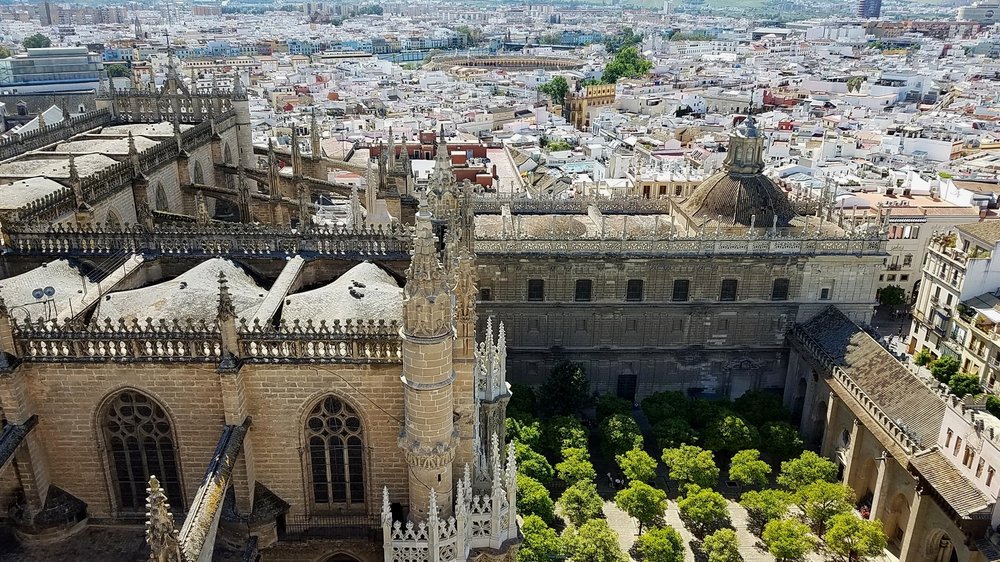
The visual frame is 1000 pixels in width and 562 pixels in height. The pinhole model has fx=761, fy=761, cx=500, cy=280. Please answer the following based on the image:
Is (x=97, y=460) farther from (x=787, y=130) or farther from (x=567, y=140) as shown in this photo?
(x=787, y=130)

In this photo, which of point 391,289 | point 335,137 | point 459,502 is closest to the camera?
point 459,502

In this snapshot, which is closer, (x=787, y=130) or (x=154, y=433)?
(x=154, y=433)

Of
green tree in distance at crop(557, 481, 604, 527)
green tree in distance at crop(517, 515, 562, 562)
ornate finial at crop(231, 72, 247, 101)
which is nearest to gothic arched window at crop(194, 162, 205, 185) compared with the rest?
ornate finial at crop(231, 72, 247, 101)

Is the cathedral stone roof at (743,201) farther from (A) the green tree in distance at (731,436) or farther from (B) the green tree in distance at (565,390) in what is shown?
(A) the green tree in distance at (731,436)

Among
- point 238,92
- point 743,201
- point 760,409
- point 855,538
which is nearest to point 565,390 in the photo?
point 760,409

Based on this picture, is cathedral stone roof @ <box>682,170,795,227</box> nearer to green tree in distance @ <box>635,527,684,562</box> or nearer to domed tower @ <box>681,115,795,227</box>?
domed tower @ <box>681,115,795,227</box>

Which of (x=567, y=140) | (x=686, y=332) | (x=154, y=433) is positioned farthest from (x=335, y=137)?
(x=154, y=433)

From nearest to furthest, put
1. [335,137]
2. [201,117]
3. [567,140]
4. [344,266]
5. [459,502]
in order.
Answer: [459,502]
[344,266]
[201,117]
[335,137]
[567,140]
